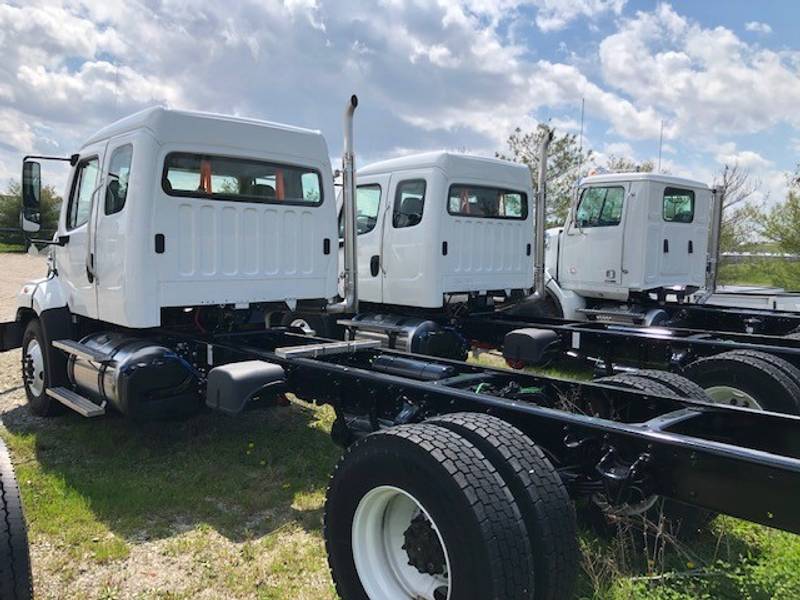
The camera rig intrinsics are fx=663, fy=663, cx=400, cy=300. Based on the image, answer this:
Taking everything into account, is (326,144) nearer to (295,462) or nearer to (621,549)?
(295,462)

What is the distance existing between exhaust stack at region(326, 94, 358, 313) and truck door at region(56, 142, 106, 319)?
2.07 m

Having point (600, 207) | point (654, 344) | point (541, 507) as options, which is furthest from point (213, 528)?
point (600, 207)

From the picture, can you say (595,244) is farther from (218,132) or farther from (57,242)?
(57,242)

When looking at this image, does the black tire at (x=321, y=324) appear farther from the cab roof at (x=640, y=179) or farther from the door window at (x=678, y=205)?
the door window at (x=678, y=205)

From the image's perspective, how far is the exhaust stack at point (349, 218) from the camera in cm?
638

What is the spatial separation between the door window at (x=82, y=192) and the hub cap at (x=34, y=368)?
118 centimetres

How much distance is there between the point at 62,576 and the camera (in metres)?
3.38

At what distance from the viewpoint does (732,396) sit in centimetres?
487

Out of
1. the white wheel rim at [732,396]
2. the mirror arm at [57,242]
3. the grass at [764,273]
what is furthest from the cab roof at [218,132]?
the grass at [764,273]

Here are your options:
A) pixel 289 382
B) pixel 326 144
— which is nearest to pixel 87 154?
pixel 326 144

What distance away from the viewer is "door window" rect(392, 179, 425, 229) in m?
7.47

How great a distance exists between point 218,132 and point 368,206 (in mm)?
3221

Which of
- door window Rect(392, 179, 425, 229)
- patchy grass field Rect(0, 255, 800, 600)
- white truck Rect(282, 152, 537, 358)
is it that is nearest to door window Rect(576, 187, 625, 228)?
white truck Rect(282, 152, 537, 358)

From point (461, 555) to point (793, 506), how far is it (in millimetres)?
1120
